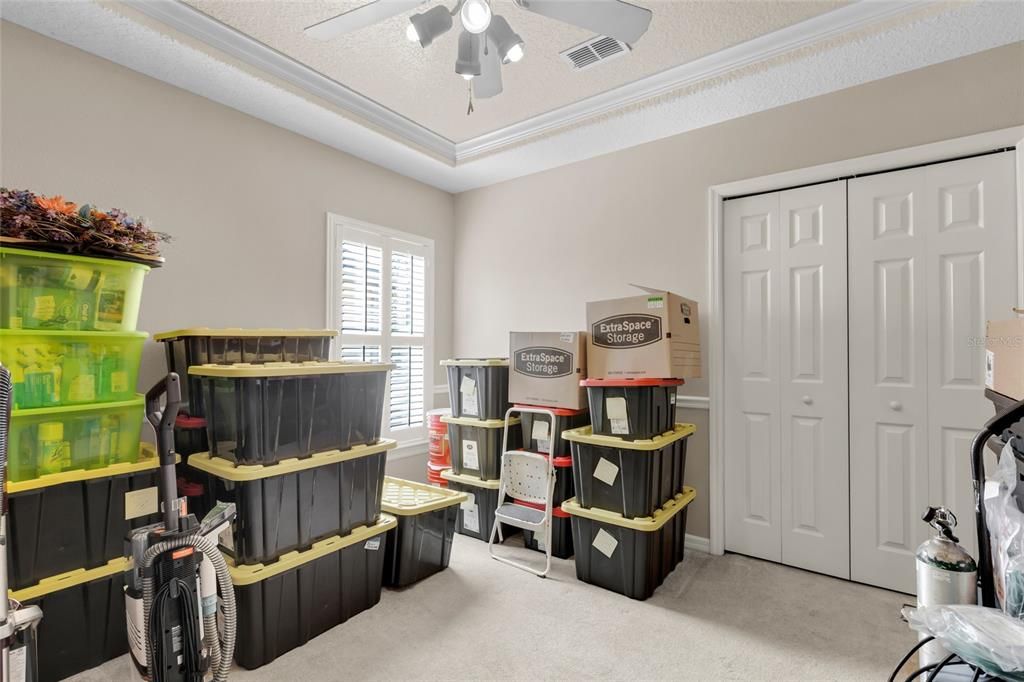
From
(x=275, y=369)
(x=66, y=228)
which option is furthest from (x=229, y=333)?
(x=66, y=228)

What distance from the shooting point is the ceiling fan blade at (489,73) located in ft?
6.41

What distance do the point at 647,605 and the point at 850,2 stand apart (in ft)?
9.68

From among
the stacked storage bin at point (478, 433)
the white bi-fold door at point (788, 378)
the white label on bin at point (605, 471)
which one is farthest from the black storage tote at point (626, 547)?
the stacked storage bin at point (478, 433)

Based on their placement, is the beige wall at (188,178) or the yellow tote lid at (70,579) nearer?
the yellow tote lid at (70,579)

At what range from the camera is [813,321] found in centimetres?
287

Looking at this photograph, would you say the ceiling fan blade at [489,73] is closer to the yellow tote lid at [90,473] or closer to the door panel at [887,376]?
the yellow tote lid at [90,473]

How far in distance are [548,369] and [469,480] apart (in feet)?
3.09

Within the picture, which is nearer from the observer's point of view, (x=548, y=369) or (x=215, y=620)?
(x=215, y=620)

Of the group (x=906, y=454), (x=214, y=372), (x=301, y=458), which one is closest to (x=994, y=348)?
(x=906, y=454)

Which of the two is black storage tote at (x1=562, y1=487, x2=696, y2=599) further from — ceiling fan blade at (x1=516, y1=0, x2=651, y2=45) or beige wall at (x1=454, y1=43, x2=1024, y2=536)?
ceiling fan blade at (x1=516, y1=0, x2=651, y2=45)

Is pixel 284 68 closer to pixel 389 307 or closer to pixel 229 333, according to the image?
pixel 229 333

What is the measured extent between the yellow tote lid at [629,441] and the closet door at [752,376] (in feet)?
1.28

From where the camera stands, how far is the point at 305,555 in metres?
2.19

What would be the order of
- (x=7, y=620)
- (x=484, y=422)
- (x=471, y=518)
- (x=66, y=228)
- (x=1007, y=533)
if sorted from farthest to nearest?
(x=471, y=518)
(x=484, y=422)
(x=66, y=228)
(x=7, y=620)
(x=1007, y=533)
